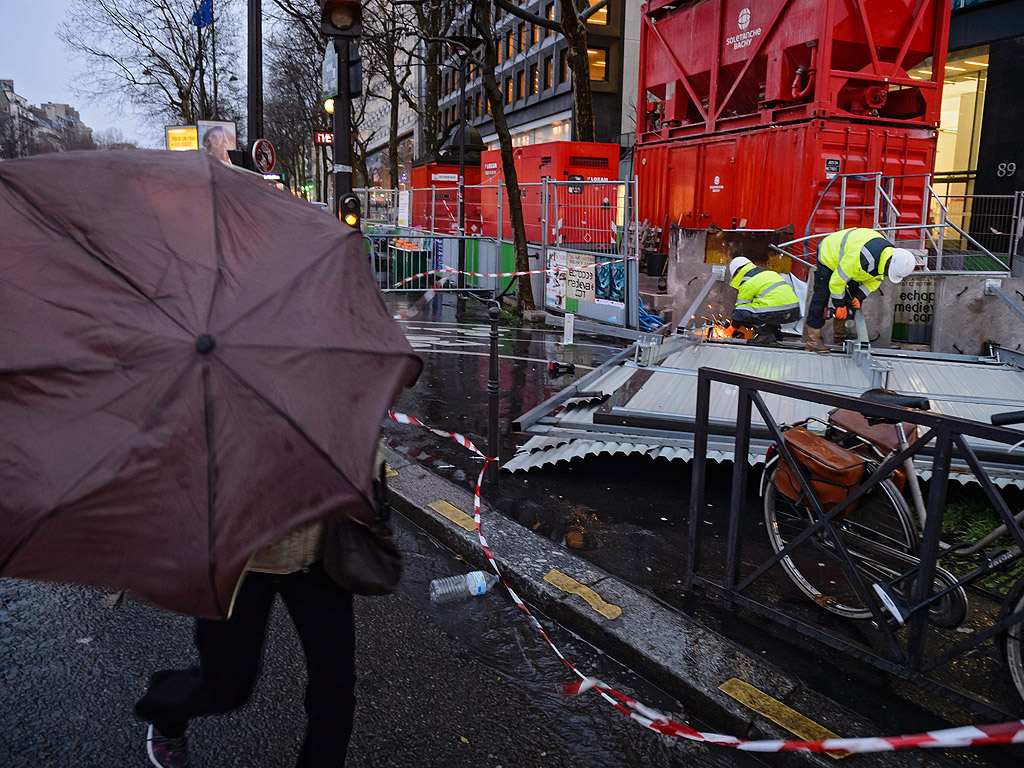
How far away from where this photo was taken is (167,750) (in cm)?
278

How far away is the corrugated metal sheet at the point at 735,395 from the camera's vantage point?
18.8 ft

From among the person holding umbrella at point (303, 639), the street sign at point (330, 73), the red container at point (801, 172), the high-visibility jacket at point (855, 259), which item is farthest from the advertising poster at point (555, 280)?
the person holding umbrella at point (303, 639)

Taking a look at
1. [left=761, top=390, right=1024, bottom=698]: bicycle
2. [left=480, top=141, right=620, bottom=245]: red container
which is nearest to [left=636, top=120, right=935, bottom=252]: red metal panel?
[left=480, top=141, right=620, bottom=245]: red container

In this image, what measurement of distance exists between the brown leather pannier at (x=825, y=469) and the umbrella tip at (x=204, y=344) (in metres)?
2.75

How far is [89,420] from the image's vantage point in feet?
5.63

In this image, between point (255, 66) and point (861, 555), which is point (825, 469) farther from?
point (255, 66)

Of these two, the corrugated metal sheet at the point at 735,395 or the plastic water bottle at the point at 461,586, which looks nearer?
the plastic water bottle at the point at 461,586

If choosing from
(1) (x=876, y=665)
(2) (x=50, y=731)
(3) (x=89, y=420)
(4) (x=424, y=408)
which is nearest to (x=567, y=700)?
(1) (x=876, y=665)

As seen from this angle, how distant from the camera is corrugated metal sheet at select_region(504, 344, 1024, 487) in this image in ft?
18.8

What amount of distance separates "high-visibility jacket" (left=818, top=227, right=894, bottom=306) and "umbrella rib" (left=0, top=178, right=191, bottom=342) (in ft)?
28.0

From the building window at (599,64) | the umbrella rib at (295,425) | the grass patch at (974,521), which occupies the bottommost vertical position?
the grass patch at (974,521)

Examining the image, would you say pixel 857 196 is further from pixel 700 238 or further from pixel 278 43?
pixel 278 43

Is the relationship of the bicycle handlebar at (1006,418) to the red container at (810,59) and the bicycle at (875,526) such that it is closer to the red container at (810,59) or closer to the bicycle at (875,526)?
the bicycle at (875,526)

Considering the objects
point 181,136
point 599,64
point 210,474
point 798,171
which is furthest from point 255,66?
point 599,64
